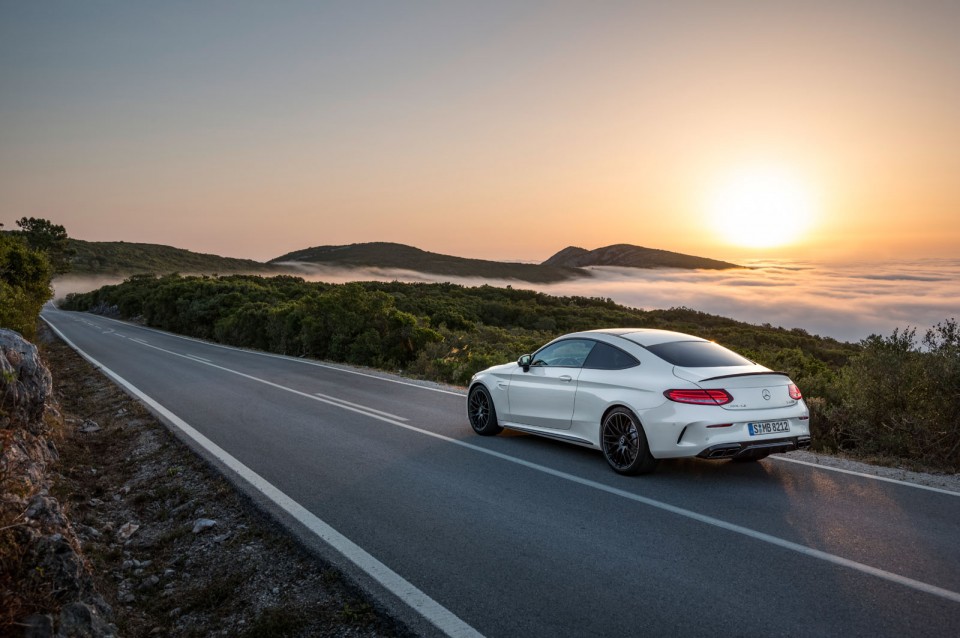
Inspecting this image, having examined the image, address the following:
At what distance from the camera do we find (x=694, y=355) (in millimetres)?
7469

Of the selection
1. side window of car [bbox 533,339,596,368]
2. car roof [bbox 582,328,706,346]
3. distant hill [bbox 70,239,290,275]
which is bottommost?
side window of car [bbox 533,339,596,368]

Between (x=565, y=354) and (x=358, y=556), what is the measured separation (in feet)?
13.9

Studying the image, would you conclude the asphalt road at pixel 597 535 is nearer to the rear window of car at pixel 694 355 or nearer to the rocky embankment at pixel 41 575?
the rear window of car at pixel 694 355

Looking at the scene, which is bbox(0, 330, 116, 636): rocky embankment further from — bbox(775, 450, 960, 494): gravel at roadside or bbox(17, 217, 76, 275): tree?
bbox(17, 217, 76, 275): tree

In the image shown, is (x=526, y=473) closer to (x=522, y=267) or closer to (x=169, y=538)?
(x=169, y=538)

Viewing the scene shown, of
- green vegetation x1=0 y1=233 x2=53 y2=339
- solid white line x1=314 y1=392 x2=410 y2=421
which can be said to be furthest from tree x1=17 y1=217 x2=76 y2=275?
solid white line x1=314 y1=392 x2=410 y2=421

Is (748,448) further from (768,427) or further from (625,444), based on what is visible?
(625,444)

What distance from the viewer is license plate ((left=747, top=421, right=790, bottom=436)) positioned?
266 inches

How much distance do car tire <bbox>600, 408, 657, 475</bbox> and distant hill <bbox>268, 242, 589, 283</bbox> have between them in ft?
277

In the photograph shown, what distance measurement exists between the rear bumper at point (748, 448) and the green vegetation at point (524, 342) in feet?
7.48

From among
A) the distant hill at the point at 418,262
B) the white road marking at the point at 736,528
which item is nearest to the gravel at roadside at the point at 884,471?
the white road marking at the point at 736,528

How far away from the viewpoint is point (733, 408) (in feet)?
22.1

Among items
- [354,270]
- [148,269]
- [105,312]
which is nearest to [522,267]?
[354,270]

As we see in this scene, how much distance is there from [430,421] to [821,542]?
21.3 feet
